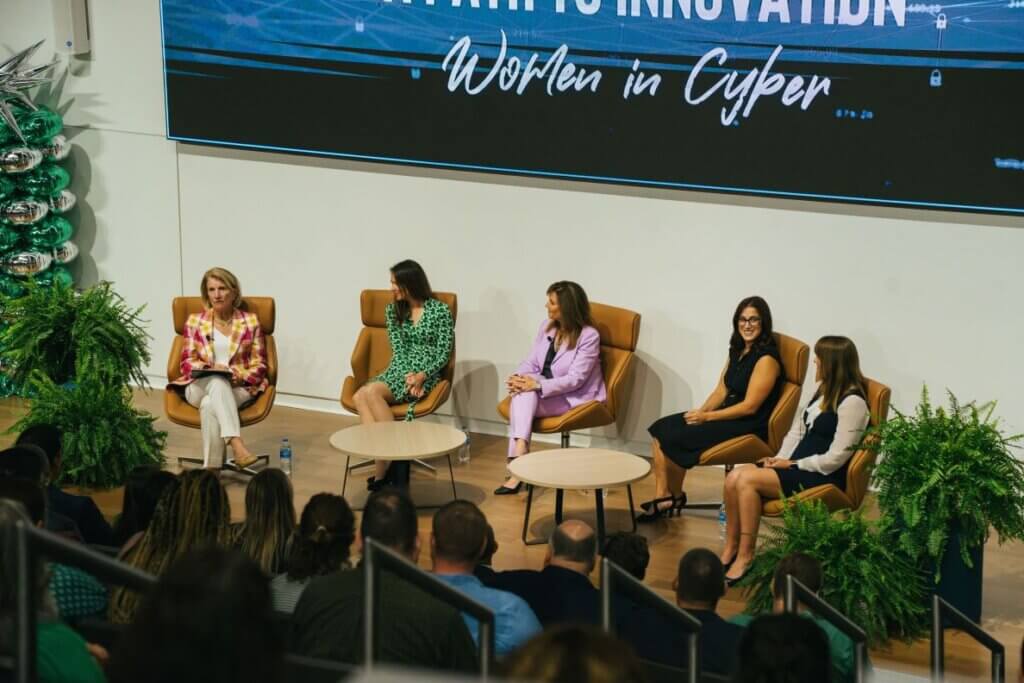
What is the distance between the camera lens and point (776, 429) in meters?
6.87

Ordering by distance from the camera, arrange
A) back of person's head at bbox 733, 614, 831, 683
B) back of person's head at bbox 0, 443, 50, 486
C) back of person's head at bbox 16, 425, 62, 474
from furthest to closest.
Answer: back of person's head at bbox 16, 425, 62, 474 → back of person's head at bbox 0, 443, 50, 486 → back of person's head at bbox 733, 614, 831, 683

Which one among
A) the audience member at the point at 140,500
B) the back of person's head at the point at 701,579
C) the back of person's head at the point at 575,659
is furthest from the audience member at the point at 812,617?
the back of person's head at the point at 575,659

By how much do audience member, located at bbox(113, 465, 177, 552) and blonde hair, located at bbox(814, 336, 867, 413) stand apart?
10.1 feet

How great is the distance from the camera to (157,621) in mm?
1690

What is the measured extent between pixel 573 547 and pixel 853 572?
1.44m

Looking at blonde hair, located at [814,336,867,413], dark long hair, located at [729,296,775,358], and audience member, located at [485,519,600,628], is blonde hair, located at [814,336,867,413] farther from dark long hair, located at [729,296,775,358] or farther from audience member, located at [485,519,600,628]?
audience member, located at [485,519,600,628]

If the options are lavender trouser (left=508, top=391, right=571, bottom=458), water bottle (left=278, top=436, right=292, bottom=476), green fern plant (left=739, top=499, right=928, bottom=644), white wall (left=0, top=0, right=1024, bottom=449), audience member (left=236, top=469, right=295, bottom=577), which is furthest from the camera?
water bottle (left=278, top=436, right=292, bottom=476)

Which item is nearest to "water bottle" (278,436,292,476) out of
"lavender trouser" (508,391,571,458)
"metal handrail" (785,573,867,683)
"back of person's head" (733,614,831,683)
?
"lavender trouser" (508,391,571,458)

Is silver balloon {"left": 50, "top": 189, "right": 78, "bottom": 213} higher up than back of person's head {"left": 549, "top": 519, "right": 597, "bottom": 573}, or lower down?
higher up

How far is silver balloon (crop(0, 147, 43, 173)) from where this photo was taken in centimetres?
869

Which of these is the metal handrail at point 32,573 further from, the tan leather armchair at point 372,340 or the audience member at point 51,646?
the tan leather armchair at point 372,340

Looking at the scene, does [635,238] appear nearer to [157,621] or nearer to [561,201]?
[561,201]

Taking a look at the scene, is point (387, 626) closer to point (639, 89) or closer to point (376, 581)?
point (376, 581)

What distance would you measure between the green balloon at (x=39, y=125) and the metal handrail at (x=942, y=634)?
6752 millimetres
